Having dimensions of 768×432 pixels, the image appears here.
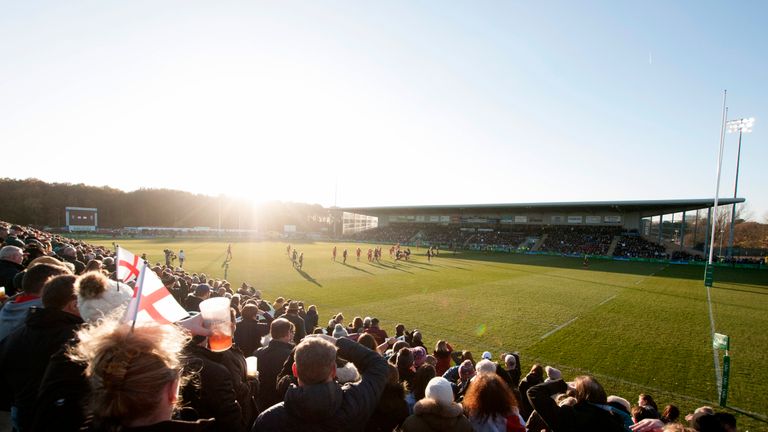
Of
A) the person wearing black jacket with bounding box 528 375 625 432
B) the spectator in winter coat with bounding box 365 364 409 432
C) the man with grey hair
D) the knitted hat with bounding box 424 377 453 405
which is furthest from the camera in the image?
the man with grey hair

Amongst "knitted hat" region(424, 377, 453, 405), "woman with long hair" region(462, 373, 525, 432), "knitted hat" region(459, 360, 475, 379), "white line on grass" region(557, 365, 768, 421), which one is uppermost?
"knitted hat" region(424, 377, 453, 405)

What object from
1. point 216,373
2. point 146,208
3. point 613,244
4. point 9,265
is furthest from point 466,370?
point 146,208

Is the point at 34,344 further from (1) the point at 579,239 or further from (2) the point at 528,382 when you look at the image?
(1) the point at 579,239

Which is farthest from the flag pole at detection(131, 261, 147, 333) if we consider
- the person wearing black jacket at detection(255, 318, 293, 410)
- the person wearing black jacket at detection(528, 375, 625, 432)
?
the person wearing black jacket at detection(528, 375, 625, 432)

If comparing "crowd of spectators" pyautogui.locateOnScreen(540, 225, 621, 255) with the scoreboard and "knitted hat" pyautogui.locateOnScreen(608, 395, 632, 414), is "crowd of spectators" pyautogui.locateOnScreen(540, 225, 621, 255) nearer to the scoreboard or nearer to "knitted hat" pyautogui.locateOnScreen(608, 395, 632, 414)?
"knitted hat" pyautogui.locateOnScreen(608, 395, 632, 414)

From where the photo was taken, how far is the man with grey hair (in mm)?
5531

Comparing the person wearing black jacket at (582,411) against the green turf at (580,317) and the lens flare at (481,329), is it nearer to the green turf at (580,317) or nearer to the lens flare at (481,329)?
the green turf at (580,317)

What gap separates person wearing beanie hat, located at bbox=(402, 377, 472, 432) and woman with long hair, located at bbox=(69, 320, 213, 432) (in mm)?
1629

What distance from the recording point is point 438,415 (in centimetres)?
270

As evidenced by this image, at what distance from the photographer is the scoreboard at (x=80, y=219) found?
65250mm

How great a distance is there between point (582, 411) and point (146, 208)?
104 metres

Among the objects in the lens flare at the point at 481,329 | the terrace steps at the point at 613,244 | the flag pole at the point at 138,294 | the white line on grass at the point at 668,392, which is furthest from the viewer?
the terrace steps at the point at 613,244

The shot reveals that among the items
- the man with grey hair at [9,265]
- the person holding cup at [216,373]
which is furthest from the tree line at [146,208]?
the person holding cup at [216,373]

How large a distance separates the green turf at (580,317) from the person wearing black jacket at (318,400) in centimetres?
776
